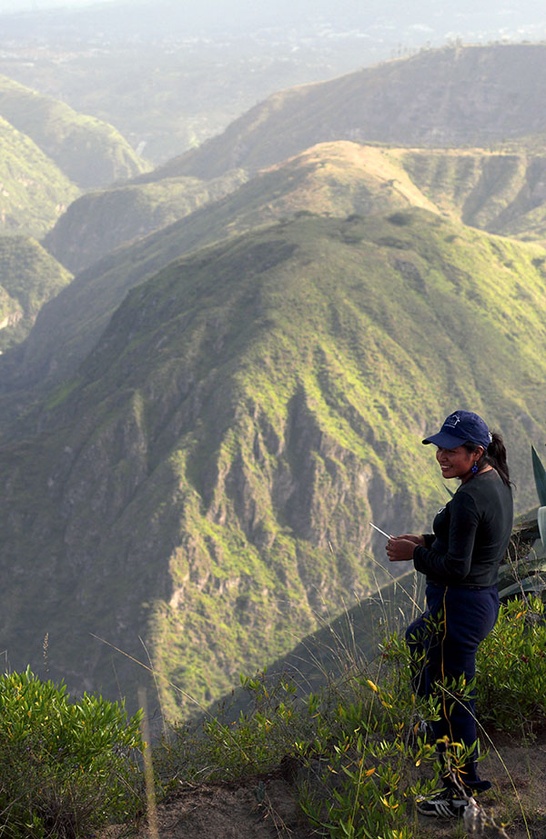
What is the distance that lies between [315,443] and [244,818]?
110 m

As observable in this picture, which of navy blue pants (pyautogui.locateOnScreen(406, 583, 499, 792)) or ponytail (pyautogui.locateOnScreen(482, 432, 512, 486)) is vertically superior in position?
ponytail (pyautogui.locateOnScreen(482, 432, 512, 486))

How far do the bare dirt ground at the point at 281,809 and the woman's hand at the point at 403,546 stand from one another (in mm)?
1328

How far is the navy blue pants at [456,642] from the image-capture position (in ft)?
18.7

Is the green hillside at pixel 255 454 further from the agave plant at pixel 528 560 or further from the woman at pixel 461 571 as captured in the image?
the woman at pixel 461 571

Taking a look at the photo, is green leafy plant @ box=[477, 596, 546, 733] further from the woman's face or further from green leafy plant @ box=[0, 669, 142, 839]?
green leafy plant @ box=[0, 669, 142, 839]

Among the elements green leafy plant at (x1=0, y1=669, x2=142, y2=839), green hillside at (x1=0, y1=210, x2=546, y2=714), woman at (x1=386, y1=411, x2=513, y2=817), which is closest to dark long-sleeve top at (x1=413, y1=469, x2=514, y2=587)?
woman at (x1=386, y1=411, x2=513, y2=817)

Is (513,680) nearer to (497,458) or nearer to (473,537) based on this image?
(473,537)

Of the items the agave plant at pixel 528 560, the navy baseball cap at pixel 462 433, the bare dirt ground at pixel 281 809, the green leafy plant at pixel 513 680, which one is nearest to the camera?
the bare dirt ground at pixel 281 809

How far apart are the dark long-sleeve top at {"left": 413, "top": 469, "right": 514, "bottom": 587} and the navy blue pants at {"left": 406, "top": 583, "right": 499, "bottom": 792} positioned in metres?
0.11

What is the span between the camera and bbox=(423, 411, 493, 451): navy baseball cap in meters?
5.89

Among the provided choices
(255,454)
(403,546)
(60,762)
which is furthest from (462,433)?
(255,454)

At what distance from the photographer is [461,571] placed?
221 inches

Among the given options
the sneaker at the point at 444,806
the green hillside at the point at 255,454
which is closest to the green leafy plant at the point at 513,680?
the sneaker at the point at 444,806

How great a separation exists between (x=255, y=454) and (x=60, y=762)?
361 feet
